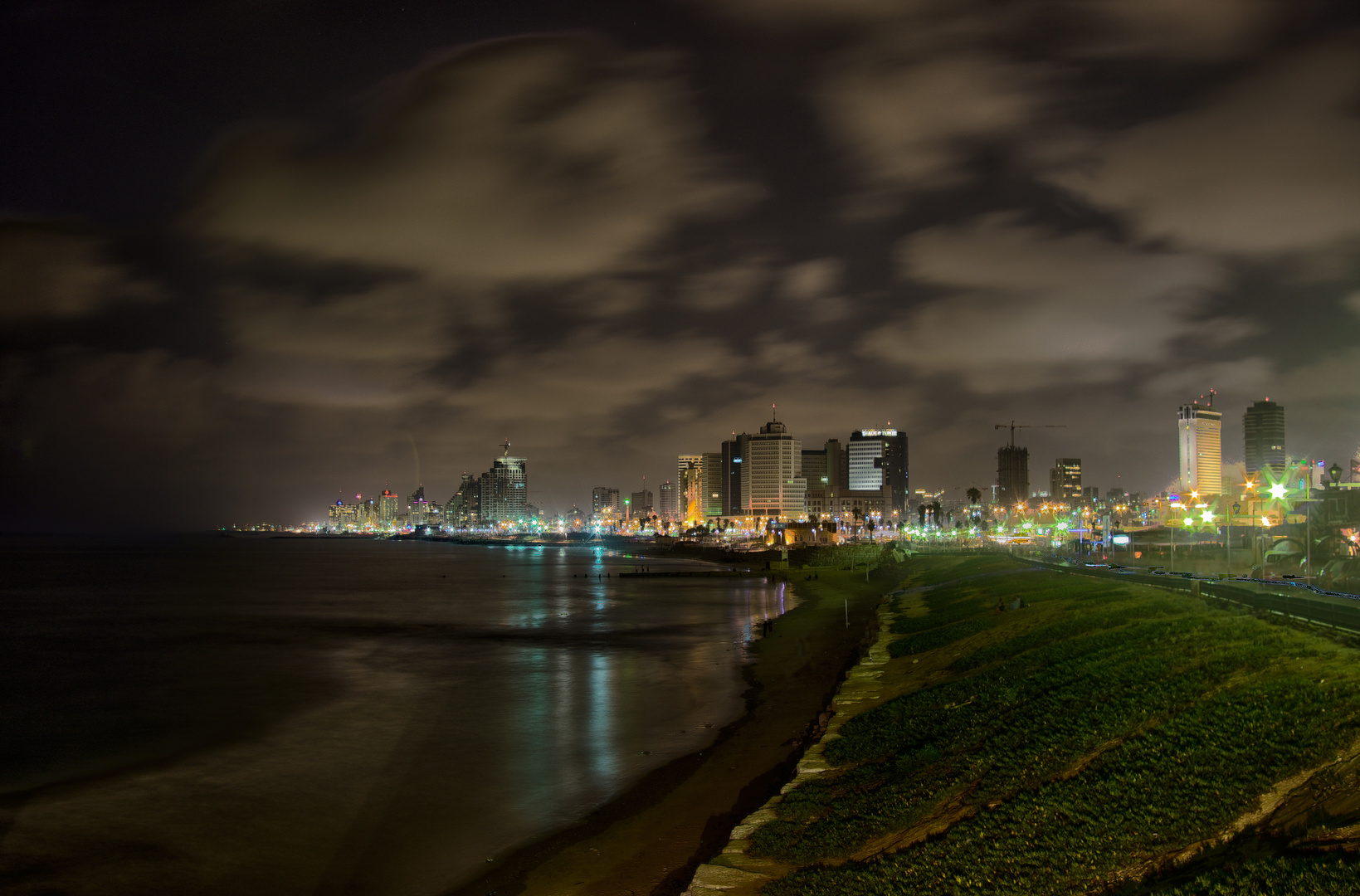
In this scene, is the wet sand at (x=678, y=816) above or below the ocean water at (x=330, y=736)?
above

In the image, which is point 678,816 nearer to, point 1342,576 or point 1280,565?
point 1342,576

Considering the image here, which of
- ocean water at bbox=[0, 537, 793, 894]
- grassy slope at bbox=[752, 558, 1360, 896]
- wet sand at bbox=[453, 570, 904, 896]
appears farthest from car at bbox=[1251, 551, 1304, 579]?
grassy slope at bbox=[752, 558, 1360, 896]

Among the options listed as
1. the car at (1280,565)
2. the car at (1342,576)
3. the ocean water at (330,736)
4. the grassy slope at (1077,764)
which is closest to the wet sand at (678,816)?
the ocean water at (330,736)

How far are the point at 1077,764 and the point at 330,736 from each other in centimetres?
2368

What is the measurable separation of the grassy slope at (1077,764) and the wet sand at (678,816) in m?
1.84

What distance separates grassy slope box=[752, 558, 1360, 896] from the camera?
10.7 meters

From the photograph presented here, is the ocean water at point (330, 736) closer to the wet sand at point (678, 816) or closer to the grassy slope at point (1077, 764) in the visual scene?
the wet sand at point (678, 816)

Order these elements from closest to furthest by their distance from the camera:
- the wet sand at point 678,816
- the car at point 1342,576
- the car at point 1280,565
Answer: the wet sand at point 678,816, the car at point 1342,576, the car at point 1280,565

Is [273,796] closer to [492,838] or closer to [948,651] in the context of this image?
[492,838]

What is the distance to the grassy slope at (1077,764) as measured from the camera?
10664 mm

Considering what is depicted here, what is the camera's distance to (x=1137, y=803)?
449 inches

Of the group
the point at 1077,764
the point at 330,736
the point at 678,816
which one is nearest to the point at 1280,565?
the point at 1077,764

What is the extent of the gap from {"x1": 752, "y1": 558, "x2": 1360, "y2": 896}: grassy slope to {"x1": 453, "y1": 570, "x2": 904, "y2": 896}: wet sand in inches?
72.5

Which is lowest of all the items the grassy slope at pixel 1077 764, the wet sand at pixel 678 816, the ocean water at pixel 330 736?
the ocean water at pixel 330 736
